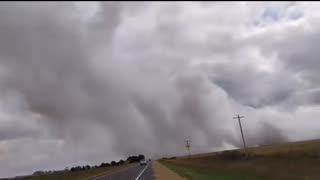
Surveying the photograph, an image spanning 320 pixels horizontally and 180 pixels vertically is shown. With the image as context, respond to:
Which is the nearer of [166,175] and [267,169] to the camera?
[267,169]

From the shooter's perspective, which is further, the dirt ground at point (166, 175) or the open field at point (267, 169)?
the dirt ground at point (166, 175)

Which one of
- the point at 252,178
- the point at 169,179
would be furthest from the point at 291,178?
the point at 169,179

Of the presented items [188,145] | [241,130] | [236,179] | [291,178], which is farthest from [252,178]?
[188,145]

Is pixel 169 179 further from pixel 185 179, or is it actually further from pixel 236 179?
pixel 236 179

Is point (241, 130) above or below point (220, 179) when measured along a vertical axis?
above

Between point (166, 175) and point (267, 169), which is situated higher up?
point (166, 175)

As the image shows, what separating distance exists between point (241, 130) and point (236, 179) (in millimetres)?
43224

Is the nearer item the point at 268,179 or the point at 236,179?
the point at 268,179

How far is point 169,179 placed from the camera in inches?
1687

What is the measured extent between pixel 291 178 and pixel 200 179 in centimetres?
1301

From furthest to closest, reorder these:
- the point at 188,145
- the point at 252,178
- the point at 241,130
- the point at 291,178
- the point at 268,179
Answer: the point at 188,145
the point at 241,130
the point at 252,178
the point at 268,179
the point at 291,178

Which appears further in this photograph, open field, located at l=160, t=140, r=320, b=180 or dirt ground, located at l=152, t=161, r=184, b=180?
dirt ground, located at l=152, t=161, r=184, b=180

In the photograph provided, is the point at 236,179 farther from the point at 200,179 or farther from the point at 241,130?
the point at 241,130

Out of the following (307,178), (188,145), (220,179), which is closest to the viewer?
(307,178)
